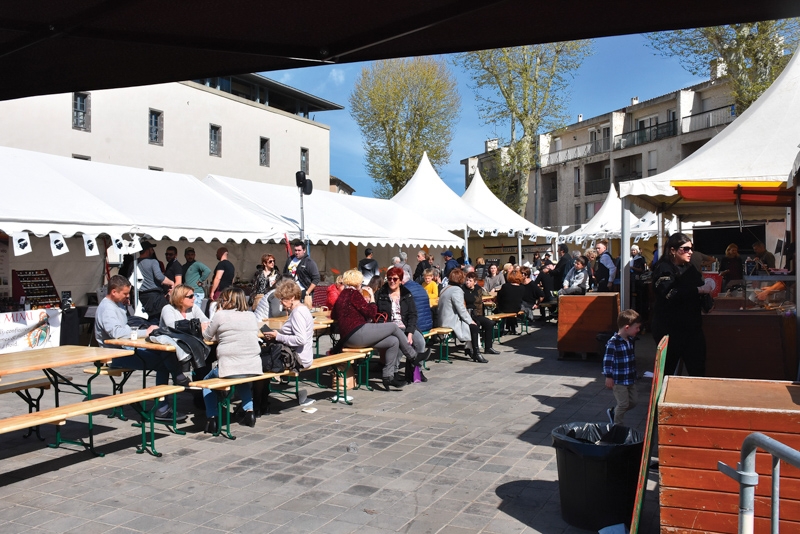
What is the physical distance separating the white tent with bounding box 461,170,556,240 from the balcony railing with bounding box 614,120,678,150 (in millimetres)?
20278

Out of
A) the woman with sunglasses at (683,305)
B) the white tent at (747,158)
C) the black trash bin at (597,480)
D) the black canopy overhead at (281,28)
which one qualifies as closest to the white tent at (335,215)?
the white tent at (747,158)

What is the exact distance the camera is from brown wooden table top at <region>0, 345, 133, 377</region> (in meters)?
5.18

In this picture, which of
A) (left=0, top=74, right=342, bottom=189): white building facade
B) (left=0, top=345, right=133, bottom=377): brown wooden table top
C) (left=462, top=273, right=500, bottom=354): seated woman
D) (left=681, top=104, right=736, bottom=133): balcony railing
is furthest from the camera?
(left=681, top=104, right=736, bottom=133): balcony railing

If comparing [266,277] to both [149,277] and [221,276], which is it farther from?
[149,277]

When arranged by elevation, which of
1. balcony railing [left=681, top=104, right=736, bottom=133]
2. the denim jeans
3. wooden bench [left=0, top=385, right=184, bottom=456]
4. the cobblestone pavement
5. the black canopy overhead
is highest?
balcony railing [left=681, top=104, right=736, bottom=133]

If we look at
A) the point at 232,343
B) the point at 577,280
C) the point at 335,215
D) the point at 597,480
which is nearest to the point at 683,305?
the point at 597,480

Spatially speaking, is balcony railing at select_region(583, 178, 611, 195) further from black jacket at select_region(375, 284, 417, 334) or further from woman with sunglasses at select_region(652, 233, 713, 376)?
woman with sunglasses at select_region(652, 233, 713, 376)

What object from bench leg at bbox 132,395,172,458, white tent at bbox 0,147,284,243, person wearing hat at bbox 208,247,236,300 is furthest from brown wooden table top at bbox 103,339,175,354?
person wearing hat at bbox 208,247,236,300

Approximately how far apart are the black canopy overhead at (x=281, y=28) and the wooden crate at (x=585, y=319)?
26.9 ft

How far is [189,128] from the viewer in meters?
26.2

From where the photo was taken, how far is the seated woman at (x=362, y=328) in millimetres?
7793

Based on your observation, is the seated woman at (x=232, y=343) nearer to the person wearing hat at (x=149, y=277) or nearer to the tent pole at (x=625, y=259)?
the person wearing hat at (x=149, y=277)

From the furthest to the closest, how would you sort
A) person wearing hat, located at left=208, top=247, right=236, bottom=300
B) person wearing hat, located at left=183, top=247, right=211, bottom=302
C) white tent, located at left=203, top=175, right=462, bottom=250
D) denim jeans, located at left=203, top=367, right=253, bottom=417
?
white tent, located at left=203, top=175, right=462, bottom=250
person wearing hat, located at left=183, top=247, right=211, bottom=302
person wearing hat, located at left=208, top=247, right=236, bottom=300
denim jeans, located at left=203, top=367, right=253, bottom=417

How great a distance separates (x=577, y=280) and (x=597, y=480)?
28.9 feet
